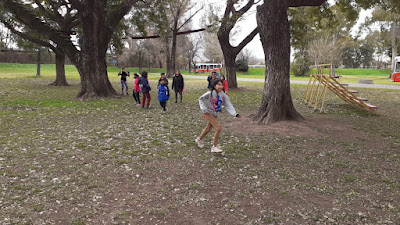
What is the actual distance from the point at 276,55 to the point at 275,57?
0.08 meters

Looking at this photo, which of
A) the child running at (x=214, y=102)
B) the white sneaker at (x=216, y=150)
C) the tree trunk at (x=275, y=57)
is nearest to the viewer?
the child running at (x=214, y=102)

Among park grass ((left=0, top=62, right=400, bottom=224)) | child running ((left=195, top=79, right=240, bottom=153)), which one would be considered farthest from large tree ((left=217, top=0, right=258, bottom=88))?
child running ((left=195, top=79, right=240, bottom=153))

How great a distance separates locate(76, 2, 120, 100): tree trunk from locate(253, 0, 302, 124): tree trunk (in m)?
10.3

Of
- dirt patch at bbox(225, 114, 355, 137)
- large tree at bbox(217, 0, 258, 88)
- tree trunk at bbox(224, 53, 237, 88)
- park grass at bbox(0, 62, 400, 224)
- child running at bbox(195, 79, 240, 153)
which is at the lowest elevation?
park grass at bbox(0, 62, 400, 224)

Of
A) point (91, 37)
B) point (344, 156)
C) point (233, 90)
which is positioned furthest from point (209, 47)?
point (344, 156)

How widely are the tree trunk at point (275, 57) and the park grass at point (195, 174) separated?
634mm

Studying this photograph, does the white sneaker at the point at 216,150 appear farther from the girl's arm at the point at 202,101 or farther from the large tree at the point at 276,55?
the large tree at the point at 276,55

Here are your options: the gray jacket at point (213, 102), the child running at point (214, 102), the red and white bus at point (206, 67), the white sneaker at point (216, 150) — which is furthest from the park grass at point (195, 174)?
the red and white bus at point (206, 67)

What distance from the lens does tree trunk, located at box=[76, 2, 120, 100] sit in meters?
15.9

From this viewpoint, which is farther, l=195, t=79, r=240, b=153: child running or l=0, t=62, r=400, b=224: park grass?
l=195, t=79, r=240, b=153: child running

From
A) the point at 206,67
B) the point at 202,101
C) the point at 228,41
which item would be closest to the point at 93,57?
the point at 228,41

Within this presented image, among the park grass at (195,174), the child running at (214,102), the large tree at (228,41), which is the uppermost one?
the large tree at (228,41)

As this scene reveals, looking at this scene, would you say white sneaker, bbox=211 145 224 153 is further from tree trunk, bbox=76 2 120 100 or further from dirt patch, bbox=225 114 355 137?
tree trunk, bbox=76 2 120 100

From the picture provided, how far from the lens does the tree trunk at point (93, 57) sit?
1592 cm
